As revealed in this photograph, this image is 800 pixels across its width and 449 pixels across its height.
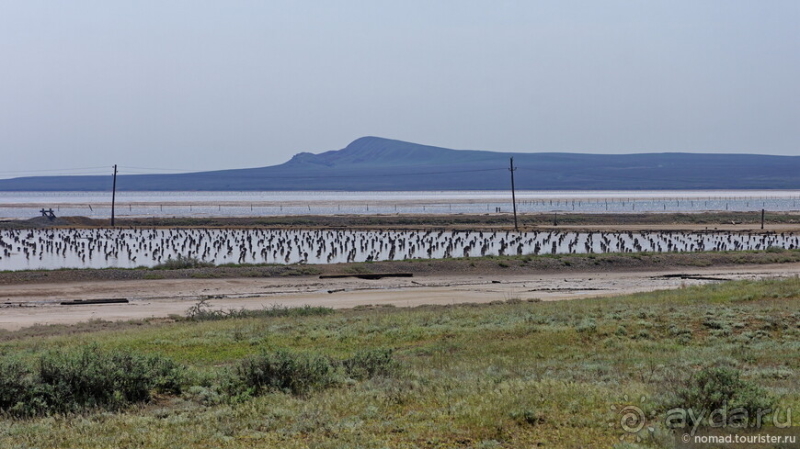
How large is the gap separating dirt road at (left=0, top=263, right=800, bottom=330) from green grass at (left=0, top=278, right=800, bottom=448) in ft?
20.3

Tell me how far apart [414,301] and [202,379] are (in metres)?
15.8

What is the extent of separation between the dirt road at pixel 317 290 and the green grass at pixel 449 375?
6.20 m

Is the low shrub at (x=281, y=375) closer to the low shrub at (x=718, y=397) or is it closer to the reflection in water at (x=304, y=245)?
the low shrub at (x=718, y=397)

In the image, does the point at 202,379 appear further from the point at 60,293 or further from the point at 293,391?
the point at 60,293

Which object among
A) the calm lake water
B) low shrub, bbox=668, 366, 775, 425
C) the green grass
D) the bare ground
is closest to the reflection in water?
the bare ground

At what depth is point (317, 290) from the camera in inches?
1234

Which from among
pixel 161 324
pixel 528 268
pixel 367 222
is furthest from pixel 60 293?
pixel 367 222

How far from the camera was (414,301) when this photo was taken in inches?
1071

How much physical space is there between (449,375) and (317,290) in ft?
66.0

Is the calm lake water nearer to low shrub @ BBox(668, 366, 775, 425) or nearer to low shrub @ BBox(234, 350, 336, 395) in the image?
low shrub @ BBox(234, 350, 336, 395)

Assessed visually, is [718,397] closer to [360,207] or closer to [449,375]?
[449,375]

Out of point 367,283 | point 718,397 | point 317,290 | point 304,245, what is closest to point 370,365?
point 718,397

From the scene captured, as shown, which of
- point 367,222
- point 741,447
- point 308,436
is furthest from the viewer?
point 367,222

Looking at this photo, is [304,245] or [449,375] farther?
[304,245]
